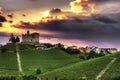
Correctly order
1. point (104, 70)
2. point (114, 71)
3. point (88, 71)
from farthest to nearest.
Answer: point (104, 70) → point (88, 71) → point (114, 71)

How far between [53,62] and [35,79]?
7545cm

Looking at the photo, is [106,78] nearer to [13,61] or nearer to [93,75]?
[93,75]

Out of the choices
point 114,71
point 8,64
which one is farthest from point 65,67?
point 8,64

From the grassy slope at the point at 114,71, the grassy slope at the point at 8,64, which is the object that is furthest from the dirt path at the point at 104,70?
the grassy slope at the point at 8,64

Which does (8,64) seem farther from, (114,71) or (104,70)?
(114,71)

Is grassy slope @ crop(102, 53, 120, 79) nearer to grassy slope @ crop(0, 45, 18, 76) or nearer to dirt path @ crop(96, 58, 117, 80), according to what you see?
dirt path @ crop(96, 58, 117, 80)

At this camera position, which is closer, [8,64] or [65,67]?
[65,67]

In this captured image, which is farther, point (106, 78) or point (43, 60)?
point (43, 60)

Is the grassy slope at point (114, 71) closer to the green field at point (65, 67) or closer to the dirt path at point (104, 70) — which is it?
the green field at point (65, 67)

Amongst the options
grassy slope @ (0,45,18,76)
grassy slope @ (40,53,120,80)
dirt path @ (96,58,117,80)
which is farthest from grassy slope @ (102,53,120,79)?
grassy slope @ (0,45,18,76)

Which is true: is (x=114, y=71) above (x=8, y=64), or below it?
above

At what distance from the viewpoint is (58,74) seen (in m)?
129

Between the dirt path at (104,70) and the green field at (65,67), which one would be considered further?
the green field at (65,67)

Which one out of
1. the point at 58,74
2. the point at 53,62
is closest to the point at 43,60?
the point at 53,62
